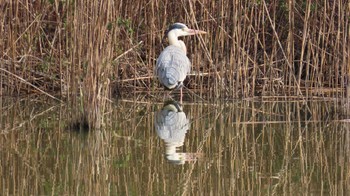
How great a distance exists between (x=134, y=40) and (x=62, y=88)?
62.5 inches

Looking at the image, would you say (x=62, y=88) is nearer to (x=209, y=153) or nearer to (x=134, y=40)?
(x=134, y=40)

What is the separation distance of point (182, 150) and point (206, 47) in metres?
3.47

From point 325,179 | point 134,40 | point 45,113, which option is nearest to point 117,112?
point 45,113

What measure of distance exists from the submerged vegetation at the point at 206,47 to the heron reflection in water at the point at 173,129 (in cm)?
65

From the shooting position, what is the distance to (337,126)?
744 cm

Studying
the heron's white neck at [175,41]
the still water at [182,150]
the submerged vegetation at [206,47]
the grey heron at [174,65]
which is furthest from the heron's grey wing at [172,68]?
the still water at [182,150]

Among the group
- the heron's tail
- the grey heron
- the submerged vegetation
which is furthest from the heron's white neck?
the heron's tail

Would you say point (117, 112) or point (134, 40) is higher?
point (134, 40)

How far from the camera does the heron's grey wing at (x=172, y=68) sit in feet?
31.4

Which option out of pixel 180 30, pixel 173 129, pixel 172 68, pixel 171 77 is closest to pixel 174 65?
pixel 172 68

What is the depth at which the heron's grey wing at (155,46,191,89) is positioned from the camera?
959 centimetres

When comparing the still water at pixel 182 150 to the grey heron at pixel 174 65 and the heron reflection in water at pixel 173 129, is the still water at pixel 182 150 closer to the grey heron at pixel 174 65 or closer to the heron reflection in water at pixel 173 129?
the heron reflection in water at pixel 173 129

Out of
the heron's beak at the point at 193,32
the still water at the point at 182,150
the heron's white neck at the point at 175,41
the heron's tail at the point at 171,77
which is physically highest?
the heron's beak at the point at 193,32

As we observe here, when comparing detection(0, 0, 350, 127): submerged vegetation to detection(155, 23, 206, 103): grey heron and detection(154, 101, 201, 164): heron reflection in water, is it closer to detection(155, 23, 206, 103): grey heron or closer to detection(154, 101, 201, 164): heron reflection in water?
detection(155, 23, 206, 103): grey heron
